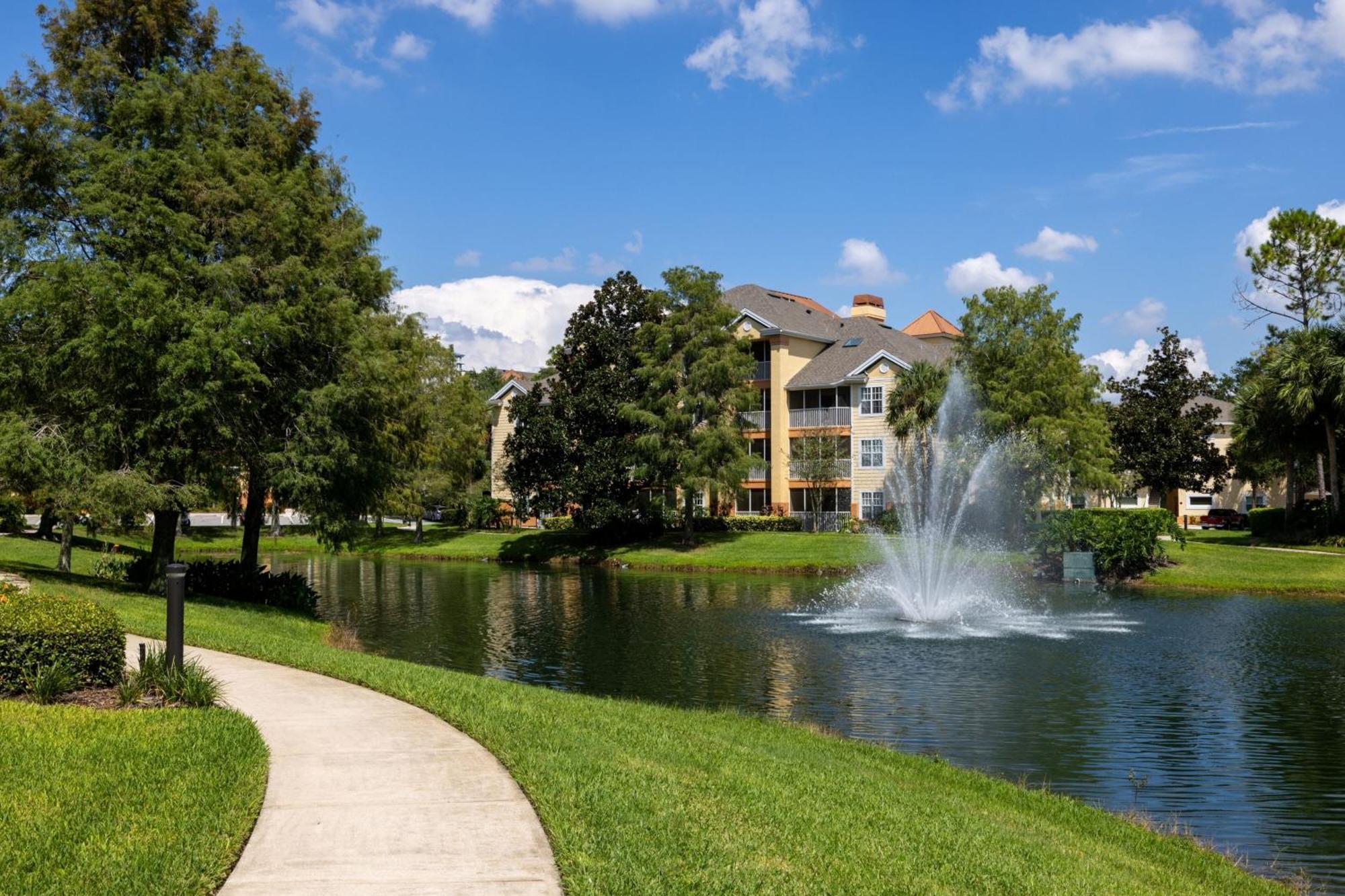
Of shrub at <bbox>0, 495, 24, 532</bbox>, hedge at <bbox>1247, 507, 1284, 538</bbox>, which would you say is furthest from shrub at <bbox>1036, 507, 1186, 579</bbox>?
shrub at <bbox>0, 495, 24, 532</bbox>

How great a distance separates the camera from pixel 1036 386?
47781 mm

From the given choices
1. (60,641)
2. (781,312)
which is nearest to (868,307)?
(781,312)

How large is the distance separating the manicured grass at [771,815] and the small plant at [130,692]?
2.80 meters

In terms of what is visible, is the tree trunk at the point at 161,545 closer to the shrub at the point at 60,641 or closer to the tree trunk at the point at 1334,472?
the shrub at the point at 60,641

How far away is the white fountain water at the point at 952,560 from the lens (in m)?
29.0

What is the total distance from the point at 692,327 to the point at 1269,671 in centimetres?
3652

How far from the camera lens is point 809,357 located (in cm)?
6488

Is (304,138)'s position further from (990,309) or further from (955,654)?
(990,309)

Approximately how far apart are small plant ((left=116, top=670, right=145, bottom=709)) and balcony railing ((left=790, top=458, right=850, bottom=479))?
161 ft

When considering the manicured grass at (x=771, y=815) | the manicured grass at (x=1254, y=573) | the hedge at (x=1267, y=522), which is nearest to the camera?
the manicured grass at (x=771, y=815)

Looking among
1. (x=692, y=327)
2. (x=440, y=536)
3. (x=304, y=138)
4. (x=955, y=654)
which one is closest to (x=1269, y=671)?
(x=955, y=654)

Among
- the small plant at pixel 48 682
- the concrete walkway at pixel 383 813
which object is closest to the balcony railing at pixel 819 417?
the concrete walkway at pixel 383 813

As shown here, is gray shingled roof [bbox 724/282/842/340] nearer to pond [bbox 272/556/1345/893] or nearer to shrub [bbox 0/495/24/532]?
pond [bbox 272/556/1345/893]

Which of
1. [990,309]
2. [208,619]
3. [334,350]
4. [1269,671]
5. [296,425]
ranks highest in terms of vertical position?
[990,309]
